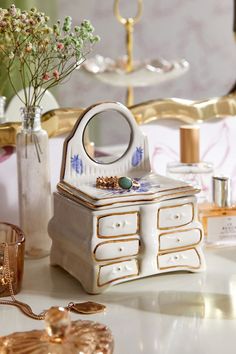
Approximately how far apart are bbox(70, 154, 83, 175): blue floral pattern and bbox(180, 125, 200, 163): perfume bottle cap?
0.21 meters

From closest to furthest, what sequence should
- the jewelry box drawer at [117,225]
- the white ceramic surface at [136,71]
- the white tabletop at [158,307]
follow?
the white tabletop at [158,307] < the jewelry box drawer at [117,225] < the white ceramic surface at [136,71]

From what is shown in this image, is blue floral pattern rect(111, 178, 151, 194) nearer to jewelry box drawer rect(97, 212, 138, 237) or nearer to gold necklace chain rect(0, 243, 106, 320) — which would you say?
jewelry box drawer rect(97, 212, 138, 237)

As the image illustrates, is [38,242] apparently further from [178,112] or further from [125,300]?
[178,112]

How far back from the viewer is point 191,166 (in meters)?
1.14

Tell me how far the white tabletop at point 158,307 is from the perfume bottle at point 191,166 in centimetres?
16

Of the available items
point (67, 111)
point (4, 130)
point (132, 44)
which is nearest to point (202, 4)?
point (132, 44)

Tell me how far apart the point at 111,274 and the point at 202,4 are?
1.64ft

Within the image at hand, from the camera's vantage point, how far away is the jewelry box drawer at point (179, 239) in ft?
3.13

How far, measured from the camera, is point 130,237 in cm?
92

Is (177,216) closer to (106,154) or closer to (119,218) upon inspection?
(119,218)

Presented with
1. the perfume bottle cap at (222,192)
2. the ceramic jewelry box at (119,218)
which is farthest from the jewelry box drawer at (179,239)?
the perfume bottle cap at (222,192)

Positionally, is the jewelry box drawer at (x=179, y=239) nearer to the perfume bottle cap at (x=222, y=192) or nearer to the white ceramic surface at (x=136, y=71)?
the perfume bottle cap at (x=222, y=192)

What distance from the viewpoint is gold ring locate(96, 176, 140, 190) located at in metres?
0.93

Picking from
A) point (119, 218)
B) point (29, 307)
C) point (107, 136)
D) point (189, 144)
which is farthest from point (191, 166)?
point (29, 307)
